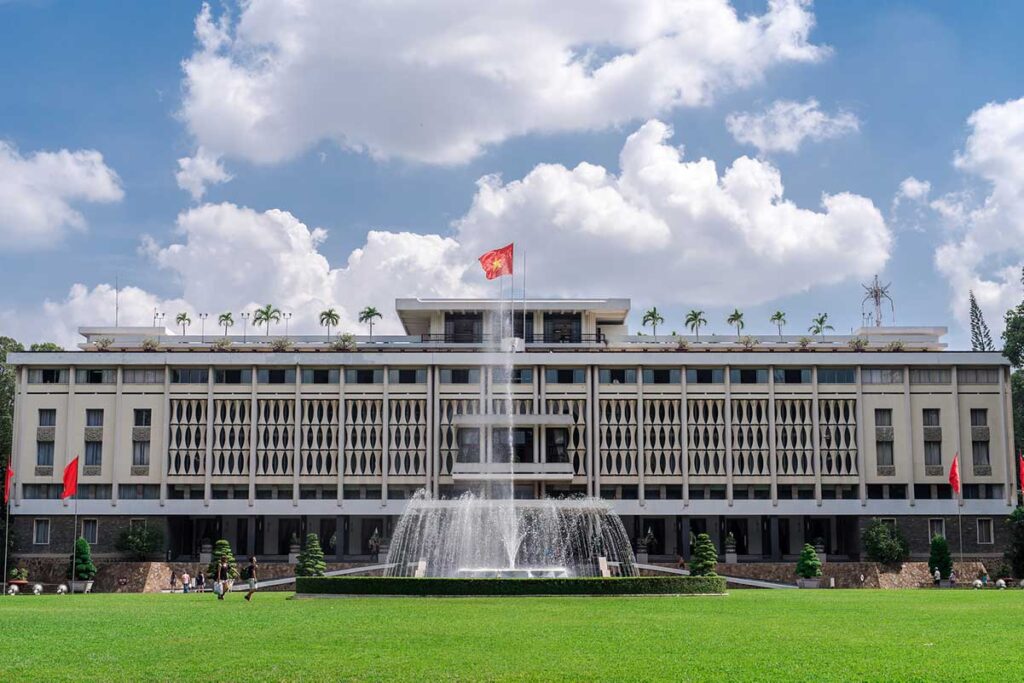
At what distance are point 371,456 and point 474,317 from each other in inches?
499

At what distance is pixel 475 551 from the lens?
56000 millimetres

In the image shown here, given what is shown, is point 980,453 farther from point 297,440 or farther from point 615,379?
point 297,440

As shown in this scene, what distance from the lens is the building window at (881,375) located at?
75.9 metres

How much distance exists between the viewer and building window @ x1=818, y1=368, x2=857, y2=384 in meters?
76.1

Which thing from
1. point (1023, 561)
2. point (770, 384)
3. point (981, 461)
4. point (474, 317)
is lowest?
point (1023, 561)

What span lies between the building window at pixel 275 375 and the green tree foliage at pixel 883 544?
37.3 meters

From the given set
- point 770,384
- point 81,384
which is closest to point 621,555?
point 770,384

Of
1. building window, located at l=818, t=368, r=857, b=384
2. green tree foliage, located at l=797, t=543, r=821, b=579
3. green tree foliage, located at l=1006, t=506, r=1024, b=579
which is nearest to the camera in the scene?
green tree foliage, located at l=797, t=543, r=821, b=579

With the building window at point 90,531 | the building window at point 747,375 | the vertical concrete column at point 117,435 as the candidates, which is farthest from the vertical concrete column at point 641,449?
the building window at point 90,531

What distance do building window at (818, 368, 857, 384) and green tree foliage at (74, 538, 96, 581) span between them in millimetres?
45540

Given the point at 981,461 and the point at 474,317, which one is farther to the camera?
the point at 474,317

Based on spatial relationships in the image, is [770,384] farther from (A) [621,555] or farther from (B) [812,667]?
(B) [812,667]

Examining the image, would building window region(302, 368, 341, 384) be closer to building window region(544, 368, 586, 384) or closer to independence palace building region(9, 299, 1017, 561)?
independence palace building region(9, 299, 1017, 561)

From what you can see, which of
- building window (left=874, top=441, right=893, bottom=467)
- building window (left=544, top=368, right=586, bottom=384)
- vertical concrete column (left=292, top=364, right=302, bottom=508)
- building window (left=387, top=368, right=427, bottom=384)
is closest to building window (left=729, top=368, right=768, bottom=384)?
building window (left=874, top=441, right=893, bottom=467)
